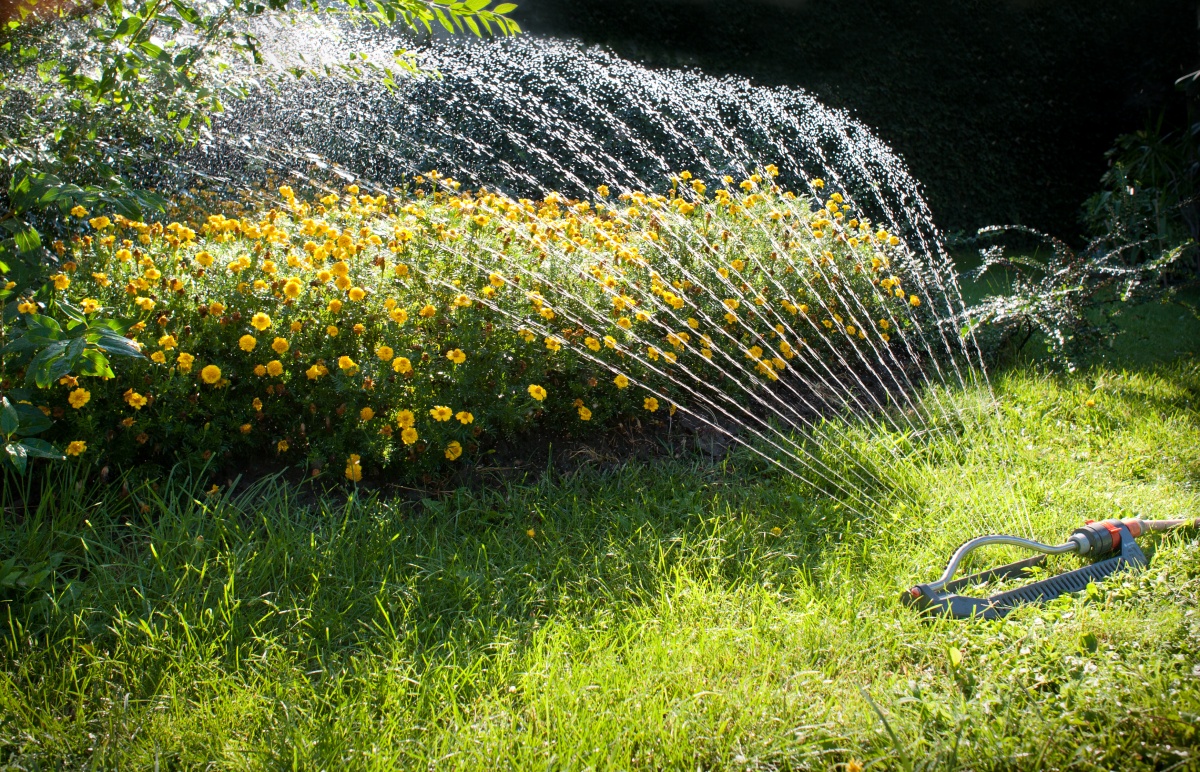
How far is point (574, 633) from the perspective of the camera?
1824 mm

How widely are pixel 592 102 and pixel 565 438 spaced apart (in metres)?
4.84

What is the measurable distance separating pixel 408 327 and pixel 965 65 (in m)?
7.61

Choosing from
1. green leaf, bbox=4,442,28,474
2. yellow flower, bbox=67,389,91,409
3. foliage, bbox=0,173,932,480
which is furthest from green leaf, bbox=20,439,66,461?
yellow flower, bbox=67,389,91,409

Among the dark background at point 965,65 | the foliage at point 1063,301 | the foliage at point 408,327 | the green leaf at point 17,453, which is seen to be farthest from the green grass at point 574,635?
the dark background at point 965,65

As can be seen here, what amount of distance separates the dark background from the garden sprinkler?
20.6 ft

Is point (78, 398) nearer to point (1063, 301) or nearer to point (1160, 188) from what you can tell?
point (1063, 301)

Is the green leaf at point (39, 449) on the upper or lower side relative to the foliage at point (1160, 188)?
lower

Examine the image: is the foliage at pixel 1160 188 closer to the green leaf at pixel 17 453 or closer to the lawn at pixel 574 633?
the lawn at pixel 574 633

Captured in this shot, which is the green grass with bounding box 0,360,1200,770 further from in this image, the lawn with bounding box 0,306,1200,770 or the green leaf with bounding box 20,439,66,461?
the green leaf with bounding box 20,439,66,461

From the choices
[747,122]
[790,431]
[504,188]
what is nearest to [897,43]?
[747,122]

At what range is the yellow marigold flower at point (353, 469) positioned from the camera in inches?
89.8

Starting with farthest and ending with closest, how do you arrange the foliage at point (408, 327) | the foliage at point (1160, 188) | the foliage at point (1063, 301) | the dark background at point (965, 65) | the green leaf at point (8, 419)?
1. the dark background at point (965, 65)
2. the foliage at point (1160, 188)
3. the foliage at point (1063, 301)
4. the foliage at point (408, 327)
5. the green leaf at point (8, 419)

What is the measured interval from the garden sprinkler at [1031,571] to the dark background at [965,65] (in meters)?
6.27

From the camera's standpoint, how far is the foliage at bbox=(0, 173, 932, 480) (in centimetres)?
228
